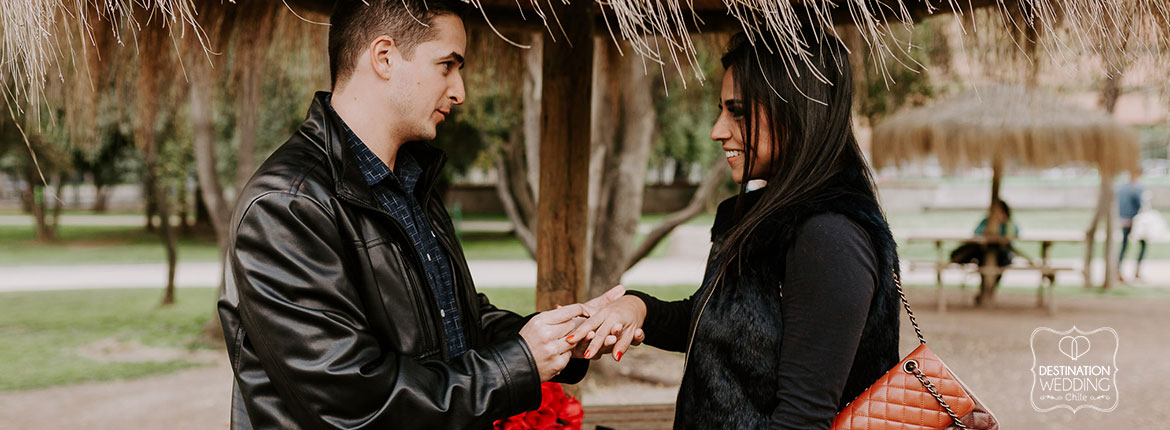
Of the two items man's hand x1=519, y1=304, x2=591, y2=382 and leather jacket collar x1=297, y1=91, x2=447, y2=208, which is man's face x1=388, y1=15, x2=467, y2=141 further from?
man's hand x1=519, y1=304, x2=591, y2=382

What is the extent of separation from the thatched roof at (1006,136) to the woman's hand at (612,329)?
8973 mm

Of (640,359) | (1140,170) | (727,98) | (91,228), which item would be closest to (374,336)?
(727,98)

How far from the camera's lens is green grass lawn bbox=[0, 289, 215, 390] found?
25.0 ft

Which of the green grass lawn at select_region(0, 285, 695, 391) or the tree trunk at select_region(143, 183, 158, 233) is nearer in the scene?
the green grass lawn at select_region(0, 285, 695, 391)

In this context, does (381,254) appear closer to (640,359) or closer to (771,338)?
(771,338)

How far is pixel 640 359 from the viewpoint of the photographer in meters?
8.33

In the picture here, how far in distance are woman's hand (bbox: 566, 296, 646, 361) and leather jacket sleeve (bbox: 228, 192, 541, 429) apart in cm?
37

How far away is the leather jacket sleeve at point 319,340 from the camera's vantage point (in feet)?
4.71

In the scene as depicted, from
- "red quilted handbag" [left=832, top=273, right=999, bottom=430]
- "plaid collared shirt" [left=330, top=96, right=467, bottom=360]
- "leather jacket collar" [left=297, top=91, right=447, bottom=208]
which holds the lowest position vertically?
"red quilted handbag" [left=832, top=273, right=999, bottom=430]

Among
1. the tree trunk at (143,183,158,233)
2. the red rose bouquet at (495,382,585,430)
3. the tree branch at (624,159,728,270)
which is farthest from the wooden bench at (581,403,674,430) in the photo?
the tree trunk at (143,183,158,233)

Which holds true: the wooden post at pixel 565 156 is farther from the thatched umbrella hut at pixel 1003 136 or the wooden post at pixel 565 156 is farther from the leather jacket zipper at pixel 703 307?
the thatched umbrella hut at pixel 1003 136

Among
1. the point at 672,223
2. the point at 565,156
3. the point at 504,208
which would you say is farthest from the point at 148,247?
the point at 565,156

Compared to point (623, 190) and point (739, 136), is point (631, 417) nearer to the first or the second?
point (739, 136)
